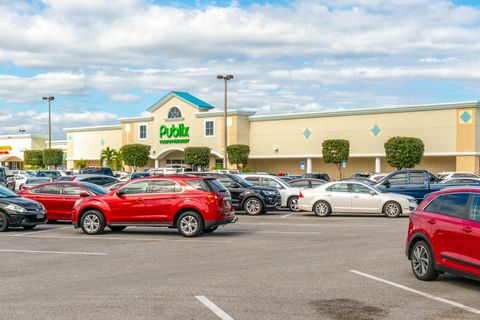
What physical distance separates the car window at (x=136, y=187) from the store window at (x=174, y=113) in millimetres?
58219

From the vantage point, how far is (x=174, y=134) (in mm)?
76562

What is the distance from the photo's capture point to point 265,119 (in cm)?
7012

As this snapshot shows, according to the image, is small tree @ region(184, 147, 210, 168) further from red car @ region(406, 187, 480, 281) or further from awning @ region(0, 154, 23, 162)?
red car @ region(406, 187, 480, 281)

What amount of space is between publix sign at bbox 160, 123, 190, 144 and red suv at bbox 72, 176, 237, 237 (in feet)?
186

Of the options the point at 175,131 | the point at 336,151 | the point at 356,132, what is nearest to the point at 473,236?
the point at 336,151

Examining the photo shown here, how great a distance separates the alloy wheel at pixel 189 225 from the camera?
17.6 m

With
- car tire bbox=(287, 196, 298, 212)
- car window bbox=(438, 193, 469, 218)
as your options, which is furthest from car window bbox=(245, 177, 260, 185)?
car window bbox=(438, 193, 469, 218)

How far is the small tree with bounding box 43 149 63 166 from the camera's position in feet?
289

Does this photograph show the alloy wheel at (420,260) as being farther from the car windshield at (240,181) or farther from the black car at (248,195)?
the car windshield at (240,181)

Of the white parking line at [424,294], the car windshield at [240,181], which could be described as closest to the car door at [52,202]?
the car windshield at [240,181]

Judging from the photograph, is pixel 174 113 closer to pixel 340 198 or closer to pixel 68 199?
pixel 340 198

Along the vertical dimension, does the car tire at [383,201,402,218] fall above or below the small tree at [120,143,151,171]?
below

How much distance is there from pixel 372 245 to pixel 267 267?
4.47 meters

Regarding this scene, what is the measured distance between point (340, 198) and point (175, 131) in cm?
5174
